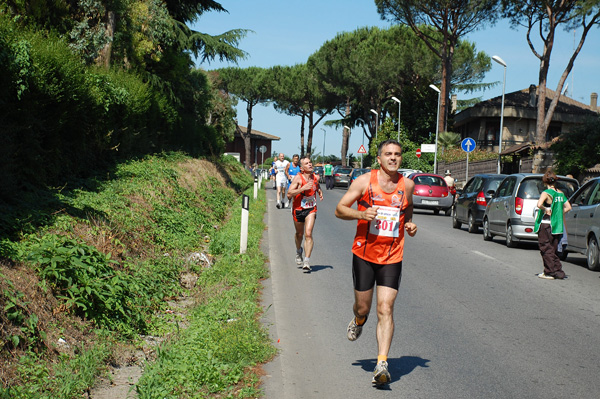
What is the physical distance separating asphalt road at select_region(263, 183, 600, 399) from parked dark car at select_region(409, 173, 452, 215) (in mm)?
13781

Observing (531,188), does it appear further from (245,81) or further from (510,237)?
(245,81)

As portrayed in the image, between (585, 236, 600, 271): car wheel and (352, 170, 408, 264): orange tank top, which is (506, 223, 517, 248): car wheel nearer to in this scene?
(585, 236, 600, 271): car wheel

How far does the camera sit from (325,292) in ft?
31.0

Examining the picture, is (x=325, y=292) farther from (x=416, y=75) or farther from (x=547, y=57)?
(x=416, y=75)

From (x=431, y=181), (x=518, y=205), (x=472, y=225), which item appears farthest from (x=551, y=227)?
(x=431, y=181)

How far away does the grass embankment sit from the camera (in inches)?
200

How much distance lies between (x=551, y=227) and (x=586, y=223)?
6.01 feet

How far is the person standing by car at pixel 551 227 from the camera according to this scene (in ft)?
36.9

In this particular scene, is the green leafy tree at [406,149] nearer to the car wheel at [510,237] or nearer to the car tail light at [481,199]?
the car tail light at [481,199]

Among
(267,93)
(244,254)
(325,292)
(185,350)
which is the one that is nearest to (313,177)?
(244,254)

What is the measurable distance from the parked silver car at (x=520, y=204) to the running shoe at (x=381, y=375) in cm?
1068

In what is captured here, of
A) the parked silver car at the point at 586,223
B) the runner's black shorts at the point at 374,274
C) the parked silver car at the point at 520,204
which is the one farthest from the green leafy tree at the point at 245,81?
the runner's black shorts at the point at 374,274

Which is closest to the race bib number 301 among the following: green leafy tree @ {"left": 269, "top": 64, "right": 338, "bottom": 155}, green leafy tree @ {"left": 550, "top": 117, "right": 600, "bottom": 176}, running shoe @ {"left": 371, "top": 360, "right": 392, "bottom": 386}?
running shoe @ {"left": 371, "top": 360, "right": 392, "bottom": 386}

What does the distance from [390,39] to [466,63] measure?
678 cm
